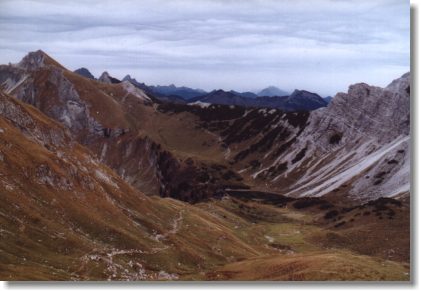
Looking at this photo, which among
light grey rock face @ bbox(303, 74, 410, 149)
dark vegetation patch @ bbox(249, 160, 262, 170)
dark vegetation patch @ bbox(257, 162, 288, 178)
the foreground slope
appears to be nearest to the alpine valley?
the foreground slope

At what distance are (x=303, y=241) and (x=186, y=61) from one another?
55.8 m

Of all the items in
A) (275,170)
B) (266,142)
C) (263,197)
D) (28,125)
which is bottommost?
(263,197)

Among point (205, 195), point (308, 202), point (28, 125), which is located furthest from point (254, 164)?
point (28, 125)

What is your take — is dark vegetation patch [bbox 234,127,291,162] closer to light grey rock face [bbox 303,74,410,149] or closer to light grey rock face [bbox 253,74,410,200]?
light grey rock face [bbox 253,74,410,200]

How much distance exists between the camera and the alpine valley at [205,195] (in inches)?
1681

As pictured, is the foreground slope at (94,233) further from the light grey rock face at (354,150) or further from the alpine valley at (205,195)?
the light grey rock face at (354,150)

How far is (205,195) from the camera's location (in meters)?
140

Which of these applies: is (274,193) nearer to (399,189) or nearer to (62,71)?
(399,189)

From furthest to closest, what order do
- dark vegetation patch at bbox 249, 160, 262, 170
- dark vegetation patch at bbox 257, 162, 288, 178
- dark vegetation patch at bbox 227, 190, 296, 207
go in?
dark vegetation patch at bbox 249, 160, 262, 170
dark vegetation patch at bbox 257, 162, 288, 178
dark vegetation patch at bbox 227, 190, 296, 207


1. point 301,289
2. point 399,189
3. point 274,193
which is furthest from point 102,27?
point 274,193

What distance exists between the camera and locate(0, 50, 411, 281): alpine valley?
140 feet

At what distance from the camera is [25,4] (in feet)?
135

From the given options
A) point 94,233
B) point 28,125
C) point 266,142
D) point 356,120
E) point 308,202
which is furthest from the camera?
point 266,142

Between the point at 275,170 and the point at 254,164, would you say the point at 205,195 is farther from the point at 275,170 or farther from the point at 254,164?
the point at 254,164
